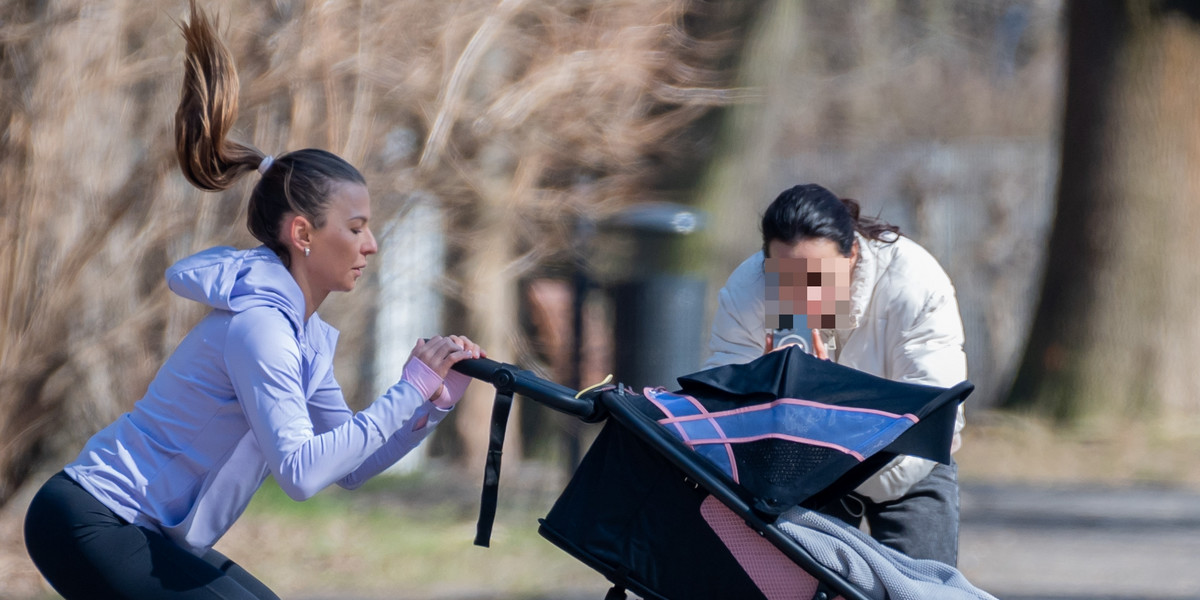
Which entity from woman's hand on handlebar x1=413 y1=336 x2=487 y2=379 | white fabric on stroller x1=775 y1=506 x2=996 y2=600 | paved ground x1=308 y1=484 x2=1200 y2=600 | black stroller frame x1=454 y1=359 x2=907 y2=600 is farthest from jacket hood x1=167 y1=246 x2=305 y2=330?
paved ground x1=308 y1=484 x2=1200 y2=600

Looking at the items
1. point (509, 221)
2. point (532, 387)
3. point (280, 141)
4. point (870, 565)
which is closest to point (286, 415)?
point (532, 387)

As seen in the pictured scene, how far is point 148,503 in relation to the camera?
261cm

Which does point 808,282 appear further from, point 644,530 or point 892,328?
point 644,530

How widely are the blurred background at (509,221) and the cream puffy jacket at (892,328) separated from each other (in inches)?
106

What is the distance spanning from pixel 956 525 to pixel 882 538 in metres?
0.27

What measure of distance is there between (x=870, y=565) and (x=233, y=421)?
1404 mm

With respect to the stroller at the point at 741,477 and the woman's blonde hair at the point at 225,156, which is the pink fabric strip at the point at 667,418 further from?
the woman's blonde hair at the point at 225,156

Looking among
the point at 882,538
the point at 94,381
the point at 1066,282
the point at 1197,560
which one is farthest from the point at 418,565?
the point at 1066,282

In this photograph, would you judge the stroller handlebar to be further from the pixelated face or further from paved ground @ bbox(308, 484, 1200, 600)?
paved ground @ bbox(308, 484, 1200, 600)

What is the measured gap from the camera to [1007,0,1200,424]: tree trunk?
30.0 ft

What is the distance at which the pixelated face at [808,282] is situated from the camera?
3.18 meters

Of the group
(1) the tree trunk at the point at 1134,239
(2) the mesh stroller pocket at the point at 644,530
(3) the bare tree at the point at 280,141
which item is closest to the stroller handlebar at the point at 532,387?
(2) the mesh stroller pocket at the point at 644,530

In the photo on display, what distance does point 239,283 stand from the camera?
2604mm

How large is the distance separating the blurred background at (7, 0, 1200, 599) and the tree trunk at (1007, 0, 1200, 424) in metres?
0.02
